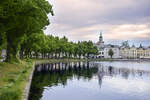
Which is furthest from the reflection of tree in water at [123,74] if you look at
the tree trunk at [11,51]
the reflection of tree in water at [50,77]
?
the tree trunk at [11,51]

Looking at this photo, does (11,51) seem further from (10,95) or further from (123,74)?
(10,95)

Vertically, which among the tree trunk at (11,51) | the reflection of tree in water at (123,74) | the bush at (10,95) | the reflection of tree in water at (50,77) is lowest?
the reflection of tree in water at (123,74)

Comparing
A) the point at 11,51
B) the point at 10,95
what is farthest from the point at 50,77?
the point at 10,95

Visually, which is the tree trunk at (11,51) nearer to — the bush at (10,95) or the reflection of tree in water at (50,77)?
the reflection of tree in water at (50,77)

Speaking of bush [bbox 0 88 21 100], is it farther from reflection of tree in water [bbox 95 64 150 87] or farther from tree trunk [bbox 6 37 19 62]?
tree trunk [bbox 6 37 19 62]

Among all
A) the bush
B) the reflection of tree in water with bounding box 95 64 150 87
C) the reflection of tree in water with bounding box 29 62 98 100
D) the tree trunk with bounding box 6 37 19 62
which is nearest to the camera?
the bush

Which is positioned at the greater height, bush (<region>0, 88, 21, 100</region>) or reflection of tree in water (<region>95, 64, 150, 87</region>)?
bush (<region>0, 88, 21, 100</region>)

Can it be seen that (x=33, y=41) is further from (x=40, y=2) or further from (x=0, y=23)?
(x=0, y=23)

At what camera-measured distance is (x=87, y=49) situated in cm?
14900

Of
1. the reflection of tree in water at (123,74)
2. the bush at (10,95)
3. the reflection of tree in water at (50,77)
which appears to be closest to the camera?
the bush at (10,95)

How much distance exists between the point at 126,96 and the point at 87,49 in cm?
12532

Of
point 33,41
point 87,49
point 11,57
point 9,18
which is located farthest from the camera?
point 87,49

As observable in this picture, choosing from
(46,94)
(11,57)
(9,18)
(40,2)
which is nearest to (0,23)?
(9,18)

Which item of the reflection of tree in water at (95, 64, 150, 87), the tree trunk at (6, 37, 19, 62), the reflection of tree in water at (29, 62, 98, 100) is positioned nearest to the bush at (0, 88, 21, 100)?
the reflection of tree in water at (29, 62, 98, 100)
